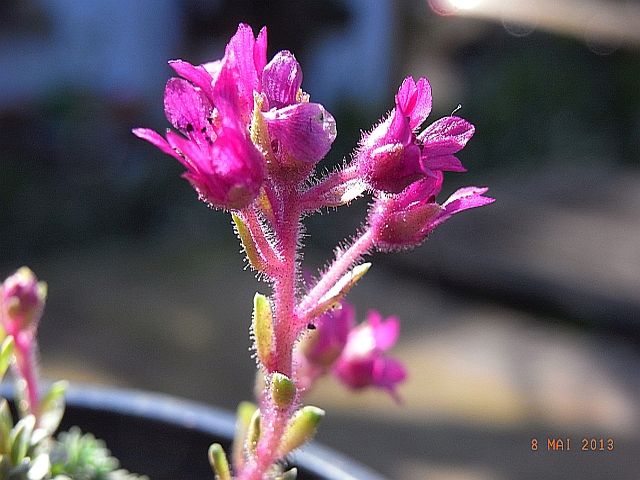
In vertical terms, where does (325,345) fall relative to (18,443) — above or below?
above

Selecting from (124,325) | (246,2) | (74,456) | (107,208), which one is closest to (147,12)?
(246,2)

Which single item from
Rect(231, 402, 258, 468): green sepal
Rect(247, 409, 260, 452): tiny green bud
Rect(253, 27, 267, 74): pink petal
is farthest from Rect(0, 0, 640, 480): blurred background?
Rect(253, 27, 267, 74): pink petal

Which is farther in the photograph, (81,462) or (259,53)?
(81,462)


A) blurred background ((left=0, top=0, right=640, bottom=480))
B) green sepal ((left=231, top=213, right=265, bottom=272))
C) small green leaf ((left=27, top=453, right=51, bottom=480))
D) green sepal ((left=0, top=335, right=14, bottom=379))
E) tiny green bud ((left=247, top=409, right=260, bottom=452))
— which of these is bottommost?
small green leaf ((left=27, top=453, right=51, bottom=480))

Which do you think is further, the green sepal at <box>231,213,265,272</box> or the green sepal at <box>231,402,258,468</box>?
the green sepal at <box>231,402,258,468</box>

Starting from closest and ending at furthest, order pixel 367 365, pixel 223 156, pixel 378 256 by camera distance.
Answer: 1. pixel 223 156
2. pixel 367 365
3. pixel 378 256

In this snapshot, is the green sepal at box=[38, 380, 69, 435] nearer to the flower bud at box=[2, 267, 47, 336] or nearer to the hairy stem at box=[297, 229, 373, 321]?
the flower bud at box=[2, 267, 47, 336]

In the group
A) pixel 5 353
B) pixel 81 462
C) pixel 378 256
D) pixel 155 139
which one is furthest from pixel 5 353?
pixel 378 256

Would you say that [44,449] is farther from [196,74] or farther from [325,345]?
[196,74]
